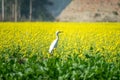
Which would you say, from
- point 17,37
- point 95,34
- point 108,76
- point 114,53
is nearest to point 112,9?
point 95,34

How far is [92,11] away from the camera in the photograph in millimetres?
7871

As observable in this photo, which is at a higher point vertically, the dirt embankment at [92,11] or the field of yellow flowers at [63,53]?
the dirt embankment at [92,11]

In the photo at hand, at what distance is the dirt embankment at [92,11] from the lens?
24.8ft

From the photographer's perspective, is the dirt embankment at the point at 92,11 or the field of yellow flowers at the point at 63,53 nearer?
the field of yellow flowers at the point at 63,53

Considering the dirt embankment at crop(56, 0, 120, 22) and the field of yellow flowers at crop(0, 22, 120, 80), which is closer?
the field of yellow flowers at crop(0, 22, 120, 80)

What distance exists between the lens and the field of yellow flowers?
3979mm

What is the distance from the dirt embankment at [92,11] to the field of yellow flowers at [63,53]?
205mm

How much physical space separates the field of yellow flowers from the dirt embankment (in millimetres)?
205

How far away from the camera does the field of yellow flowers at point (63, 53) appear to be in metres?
3.98

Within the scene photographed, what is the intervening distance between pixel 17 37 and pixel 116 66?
437 cm

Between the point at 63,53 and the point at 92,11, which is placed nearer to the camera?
the point at 63,53

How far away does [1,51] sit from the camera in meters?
7.28

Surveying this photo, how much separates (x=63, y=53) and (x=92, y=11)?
1.41 metres

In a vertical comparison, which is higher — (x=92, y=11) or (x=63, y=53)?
(x=92, y=11)
